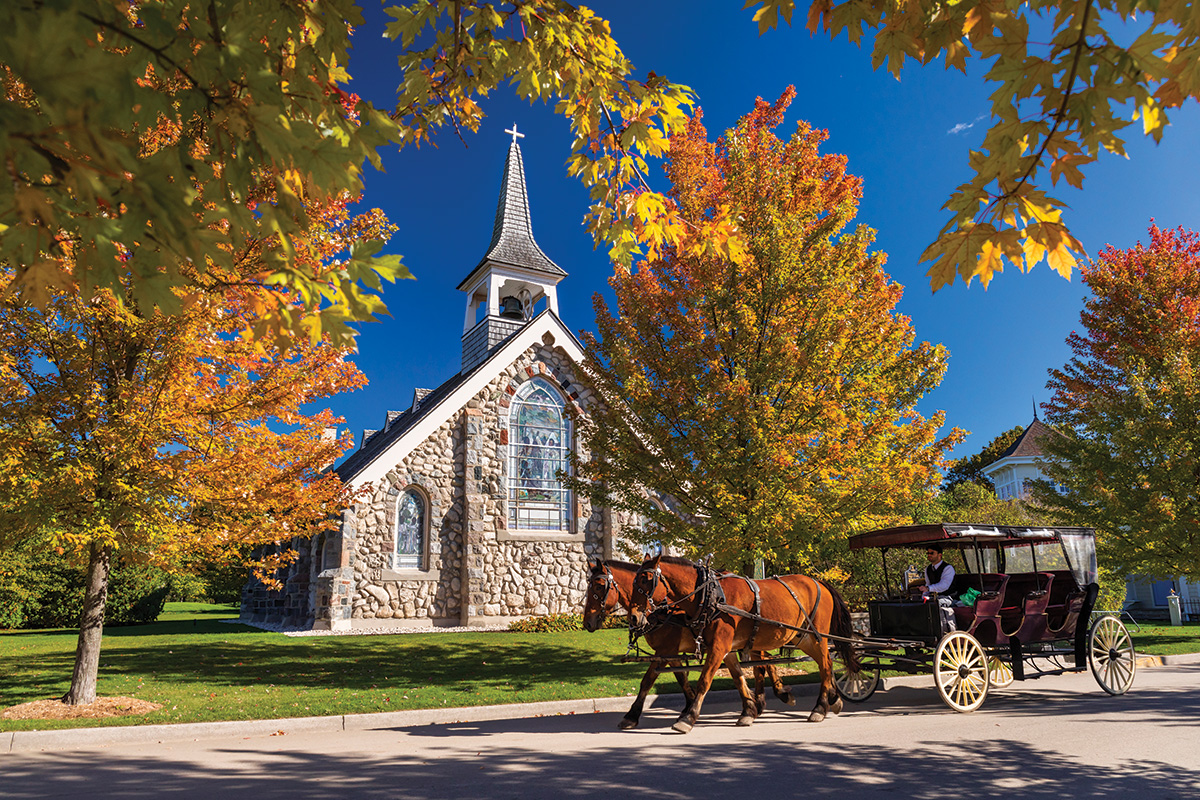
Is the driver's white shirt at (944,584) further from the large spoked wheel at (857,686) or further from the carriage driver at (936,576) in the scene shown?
the large spoked wheel at (857,686)

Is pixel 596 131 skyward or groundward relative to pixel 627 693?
skyward

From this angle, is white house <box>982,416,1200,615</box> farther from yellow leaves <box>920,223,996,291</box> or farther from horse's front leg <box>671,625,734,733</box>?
yellow leaves <box>920,223,996,291</box>

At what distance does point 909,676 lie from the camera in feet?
41.0

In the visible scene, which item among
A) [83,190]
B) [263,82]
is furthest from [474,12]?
[83,190]

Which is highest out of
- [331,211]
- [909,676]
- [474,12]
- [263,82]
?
[331,211]

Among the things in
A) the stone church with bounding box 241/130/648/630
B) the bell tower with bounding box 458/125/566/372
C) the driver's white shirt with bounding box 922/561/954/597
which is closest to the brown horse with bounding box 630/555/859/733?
the driver's white shirt with bounding box 922/561/954/597

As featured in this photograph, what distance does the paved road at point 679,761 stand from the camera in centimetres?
529

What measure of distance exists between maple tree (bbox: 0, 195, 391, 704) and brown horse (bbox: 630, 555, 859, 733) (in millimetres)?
5295

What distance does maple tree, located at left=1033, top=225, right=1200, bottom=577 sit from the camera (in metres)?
16.5

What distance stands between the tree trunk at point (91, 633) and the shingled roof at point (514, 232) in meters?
17.2

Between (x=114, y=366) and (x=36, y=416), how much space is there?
1.06 meters

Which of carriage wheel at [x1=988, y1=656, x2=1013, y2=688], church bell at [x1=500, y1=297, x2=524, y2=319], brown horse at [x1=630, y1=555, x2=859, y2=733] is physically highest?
church bell at [x1=500, y1=297, x2=524, y2=319]

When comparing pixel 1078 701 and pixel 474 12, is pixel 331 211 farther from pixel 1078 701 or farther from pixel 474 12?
pixel 1078 701

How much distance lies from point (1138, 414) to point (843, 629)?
524 inches
